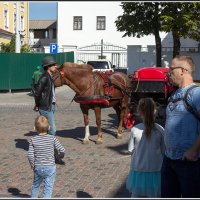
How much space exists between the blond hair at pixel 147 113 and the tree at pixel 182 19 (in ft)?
85.6

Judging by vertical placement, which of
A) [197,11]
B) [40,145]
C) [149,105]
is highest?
[197,11]

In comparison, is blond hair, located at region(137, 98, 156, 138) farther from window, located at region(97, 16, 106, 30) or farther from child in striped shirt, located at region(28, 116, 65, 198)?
window, located at region(97, 16, 106, 30)

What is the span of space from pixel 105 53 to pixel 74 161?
42.0 m

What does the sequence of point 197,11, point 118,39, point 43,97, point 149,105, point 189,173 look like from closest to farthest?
point 189,173
point 149,105
point 43,97
point 197,11
point 118,39

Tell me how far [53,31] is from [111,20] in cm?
3325

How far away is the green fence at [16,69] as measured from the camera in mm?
25656

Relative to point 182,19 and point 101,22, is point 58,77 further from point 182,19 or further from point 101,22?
point 101,22

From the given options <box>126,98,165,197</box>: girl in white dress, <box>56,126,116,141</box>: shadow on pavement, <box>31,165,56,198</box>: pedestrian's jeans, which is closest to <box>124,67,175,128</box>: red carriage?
<box>56,126,116,141</box>: shadow on pavement

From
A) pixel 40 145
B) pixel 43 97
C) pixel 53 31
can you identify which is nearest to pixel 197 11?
pixel 43 97

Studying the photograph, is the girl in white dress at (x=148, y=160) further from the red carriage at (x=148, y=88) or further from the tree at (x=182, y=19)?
the tree at (x=182, y=19)

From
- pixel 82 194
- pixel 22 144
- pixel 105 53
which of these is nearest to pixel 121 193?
pixel 82 194

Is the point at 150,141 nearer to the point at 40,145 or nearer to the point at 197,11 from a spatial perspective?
the point at 40,145

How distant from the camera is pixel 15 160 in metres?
9.06

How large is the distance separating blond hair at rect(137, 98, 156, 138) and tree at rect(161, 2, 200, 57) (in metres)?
26.1
